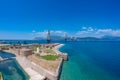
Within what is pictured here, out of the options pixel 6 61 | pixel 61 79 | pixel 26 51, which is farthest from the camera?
pixel 26 51

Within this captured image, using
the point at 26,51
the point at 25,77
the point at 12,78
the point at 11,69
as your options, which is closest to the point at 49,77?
the point at 25,77

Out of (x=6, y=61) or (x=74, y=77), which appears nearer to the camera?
(x=74, y=77)

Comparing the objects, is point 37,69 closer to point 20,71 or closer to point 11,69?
A: point 20,71

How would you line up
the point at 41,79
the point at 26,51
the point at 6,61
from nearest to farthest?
1. the point at 41,79
2. the point at 6,61
3. the point at 26,51

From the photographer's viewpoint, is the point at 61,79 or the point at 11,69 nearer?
the point at 61,79

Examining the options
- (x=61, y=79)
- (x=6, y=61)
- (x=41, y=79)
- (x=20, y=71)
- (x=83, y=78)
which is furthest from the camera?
(x=6, y=61)

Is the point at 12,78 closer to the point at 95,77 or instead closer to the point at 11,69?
the point at 11,69

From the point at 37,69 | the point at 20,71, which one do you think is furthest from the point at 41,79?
the point at 20,71

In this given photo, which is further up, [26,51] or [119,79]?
[26,51]

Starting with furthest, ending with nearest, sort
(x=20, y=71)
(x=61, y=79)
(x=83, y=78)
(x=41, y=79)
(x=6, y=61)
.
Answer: (x=6, y=61) < (x=20, y=71) < (x=83, y=78) < (x=61, y=79) < (x=41, y=79)
